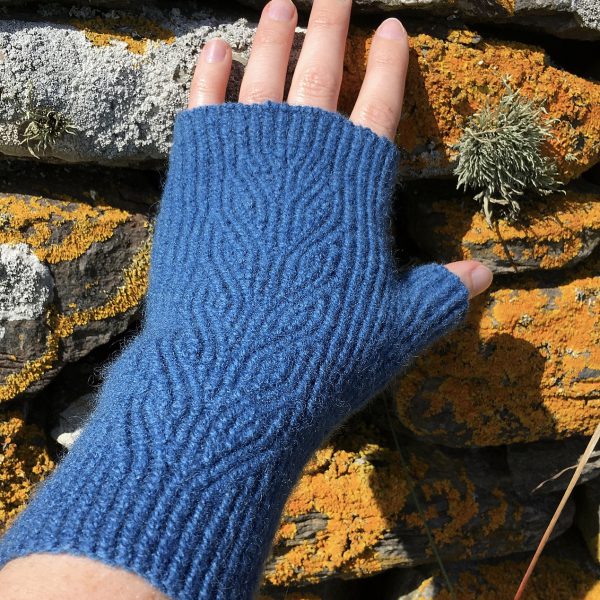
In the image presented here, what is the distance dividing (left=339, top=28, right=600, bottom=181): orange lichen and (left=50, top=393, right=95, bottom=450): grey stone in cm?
134

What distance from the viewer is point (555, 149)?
2.04 metres

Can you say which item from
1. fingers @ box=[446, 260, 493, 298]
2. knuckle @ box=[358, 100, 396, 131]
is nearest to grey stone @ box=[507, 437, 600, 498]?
fingers @ box=[446, 260, 493, 298]

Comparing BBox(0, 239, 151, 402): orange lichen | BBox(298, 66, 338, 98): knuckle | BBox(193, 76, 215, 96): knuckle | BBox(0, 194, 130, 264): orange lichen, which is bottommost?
BBox(0, 239, 151, 402): orange lichen

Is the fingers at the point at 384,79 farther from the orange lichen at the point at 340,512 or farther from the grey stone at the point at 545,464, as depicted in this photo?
the grey stone at the point at 545,464

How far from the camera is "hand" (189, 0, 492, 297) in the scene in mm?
1834

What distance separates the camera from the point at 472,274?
1.92 meters

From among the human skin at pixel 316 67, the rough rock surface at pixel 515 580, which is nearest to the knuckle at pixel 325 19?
the human skin at pixel 316 67

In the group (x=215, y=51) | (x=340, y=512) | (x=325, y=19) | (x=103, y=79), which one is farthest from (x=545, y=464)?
(x=103, y=79)

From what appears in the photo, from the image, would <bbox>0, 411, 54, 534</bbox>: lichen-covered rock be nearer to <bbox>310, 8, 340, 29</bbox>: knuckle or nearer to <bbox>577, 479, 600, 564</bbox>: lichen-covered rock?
<bbox>310, 8, 340, 29</bbox>: knuckle

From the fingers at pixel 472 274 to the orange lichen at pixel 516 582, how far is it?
140 centimetres

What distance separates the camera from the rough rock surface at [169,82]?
1796 millimetres

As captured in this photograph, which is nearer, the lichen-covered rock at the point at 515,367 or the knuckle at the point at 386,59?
the knuckle at the point at 386,59

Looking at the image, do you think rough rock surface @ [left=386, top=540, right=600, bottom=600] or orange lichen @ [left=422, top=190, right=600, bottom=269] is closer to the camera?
orange lichen @ [left=422, top=190, right=600, bottom=269]

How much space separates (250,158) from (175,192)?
0.25 m
